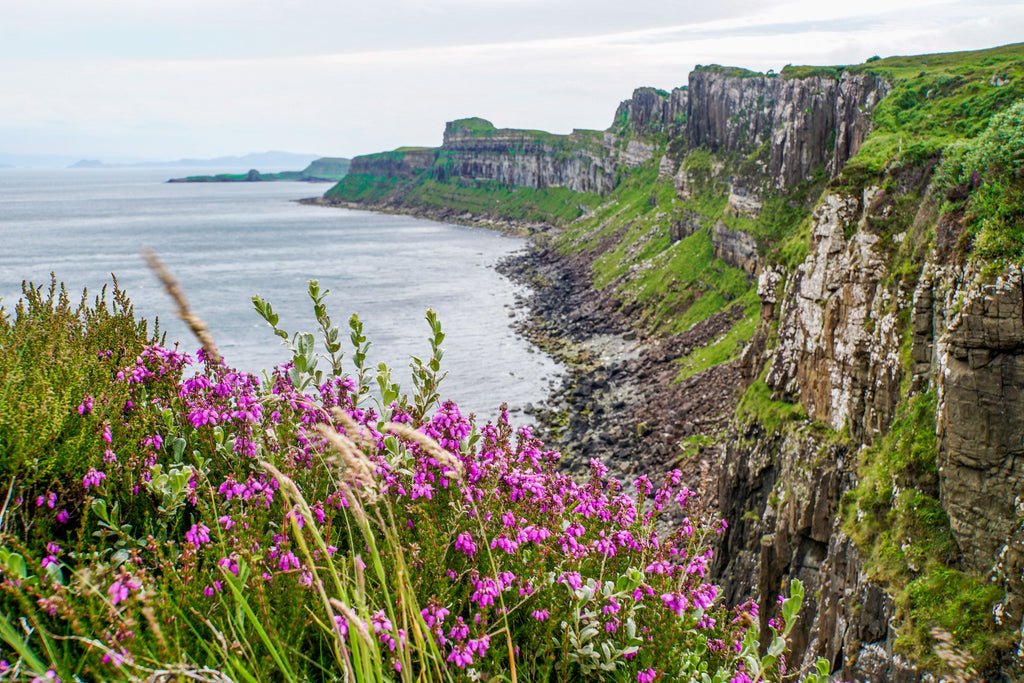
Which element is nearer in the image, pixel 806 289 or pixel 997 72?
pixel 806 289

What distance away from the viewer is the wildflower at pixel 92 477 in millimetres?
5094

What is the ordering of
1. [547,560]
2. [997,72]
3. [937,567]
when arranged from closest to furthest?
[547,560]
[937,567]
[997,72]

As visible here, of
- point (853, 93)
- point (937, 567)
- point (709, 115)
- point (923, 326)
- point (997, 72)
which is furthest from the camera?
point (709, 115)

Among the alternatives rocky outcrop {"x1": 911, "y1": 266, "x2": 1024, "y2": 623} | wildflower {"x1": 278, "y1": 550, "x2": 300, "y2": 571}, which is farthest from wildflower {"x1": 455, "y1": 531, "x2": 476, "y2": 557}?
rocky outcrop {"x1": 911, "y1": 266, "x2": 1024, "y2": 623}

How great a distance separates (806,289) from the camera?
29.0 m

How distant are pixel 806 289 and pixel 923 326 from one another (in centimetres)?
947

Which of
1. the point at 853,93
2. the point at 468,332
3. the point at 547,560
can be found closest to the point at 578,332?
the point at 468,332

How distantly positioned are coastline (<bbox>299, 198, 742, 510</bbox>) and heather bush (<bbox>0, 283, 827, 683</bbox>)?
24.5 m

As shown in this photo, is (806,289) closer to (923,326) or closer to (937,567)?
(923,326)

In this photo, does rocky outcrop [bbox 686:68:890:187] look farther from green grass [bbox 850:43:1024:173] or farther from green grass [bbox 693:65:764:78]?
green grass [bbox 850:43:1024:173]

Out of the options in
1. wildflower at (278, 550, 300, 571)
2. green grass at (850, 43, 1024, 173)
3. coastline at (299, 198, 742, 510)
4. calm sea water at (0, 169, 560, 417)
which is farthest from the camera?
calm sea water at (0, 169, 560, 417)

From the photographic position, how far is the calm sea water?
206 ft

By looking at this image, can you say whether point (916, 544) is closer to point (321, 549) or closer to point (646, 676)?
point (646, 676)

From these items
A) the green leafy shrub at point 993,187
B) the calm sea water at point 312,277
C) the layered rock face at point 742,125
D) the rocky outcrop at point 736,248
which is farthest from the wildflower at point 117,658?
the rocky outcrop at point 736,248
